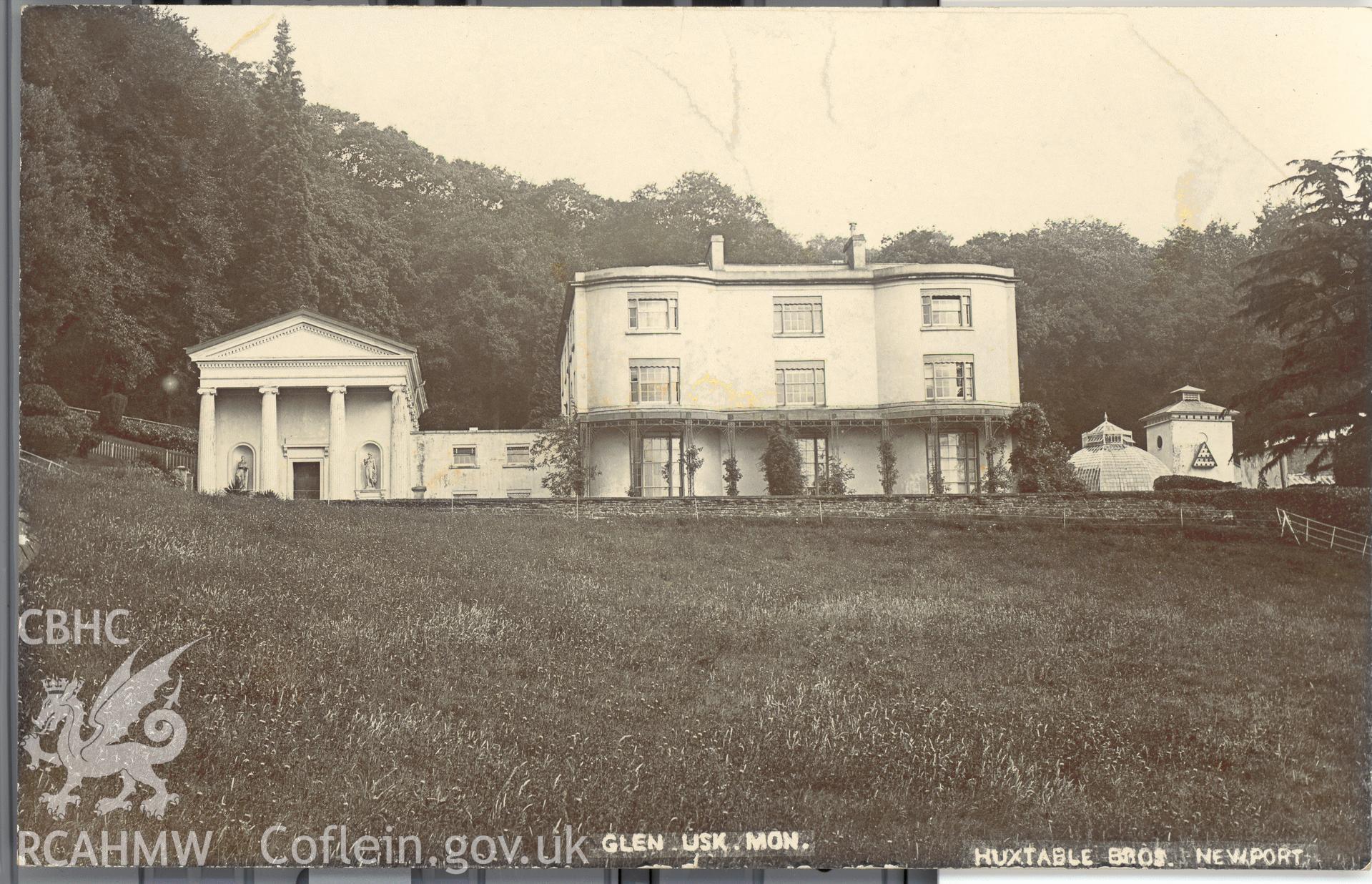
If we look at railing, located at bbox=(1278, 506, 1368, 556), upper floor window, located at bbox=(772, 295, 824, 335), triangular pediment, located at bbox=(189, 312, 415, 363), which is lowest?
railing, located at bbox=(1278, 506, 1368, 556)

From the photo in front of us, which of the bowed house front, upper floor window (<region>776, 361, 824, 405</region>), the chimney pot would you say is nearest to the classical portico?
the bowed house front

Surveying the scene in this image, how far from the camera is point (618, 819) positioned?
612cm

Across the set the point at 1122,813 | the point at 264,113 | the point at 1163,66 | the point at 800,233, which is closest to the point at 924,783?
the point at 1122,813

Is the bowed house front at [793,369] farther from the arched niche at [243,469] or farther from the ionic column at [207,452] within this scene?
the ionic column at [207,452]

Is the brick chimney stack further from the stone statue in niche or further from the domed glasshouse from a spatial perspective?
the stone statue in niche

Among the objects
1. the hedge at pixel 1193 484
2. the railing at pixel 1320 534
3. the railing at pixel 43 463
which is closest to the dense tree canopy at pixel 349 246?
the railing at pixel 43 463

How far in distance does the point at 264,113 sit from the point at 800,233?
336cm

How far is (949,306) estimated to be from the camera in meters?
6.86

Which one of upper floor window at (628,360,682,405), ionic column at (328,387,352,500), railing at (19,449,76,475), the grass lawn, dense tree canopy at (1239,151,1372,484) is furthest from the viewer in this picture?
upper floor window at (628,360,682,405)

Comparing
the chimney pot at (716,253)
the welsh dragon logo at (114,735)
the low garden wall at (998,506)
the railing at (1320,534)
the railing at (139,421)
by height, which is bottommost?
the welsh dragon logo at (114,735)

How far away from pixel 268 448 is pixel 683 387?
2.58 metres

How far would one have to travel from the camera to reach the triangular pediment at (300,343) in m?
6.64

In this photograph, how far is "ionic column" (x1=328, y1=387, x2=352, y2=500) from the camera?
266 inches

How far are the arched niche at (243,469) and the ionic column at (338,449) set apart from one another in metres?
0.45
